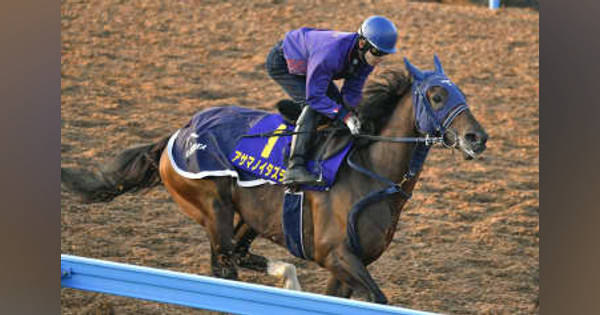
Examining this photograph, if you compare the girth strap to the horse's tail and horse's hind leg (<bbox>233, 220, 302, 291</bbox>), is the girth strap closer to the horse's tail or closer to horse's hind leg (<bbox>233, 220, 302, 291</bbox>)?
horse's hind leg (<bbox>233, 220, 302, 291</bbox>)

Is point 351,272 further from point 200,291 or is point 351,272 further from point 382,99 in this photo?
point 382,99

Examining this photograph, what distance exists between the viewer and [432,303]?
6426 millimetres

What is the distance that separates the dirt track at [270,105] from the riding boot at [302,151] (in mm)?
1639

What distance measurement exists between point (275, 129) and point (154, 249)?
2.40 m

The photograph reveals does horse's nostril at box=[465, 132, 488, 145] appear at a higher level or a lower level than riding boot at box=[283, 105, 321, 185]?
higher

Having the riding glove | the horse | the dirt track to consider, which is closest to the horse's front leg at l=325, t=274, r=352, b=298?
the horse

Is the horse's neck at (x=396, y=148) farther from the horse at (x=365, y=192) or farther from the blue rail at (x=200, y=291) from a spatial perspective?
the blue rail at (x=200, y=291)

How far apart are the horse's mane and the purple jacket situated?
0.39ft

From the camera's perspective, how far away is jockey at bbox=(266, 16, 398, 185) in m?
4.80

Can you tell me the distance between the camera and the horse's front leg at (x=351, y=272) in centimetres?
486

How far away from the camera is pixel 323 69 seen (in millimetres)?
4812

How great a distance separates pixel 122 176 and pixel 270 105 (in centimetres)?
381
